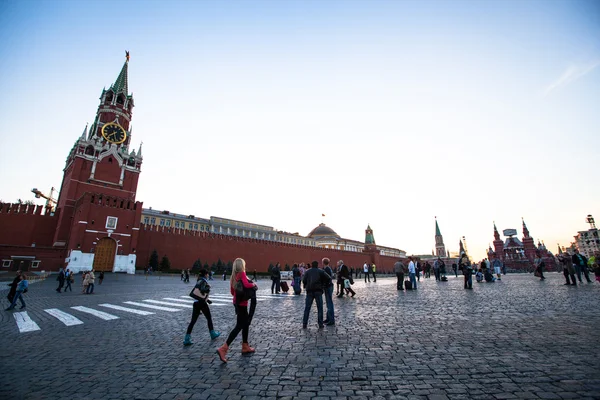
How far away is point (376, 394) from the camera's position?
3.11 meters

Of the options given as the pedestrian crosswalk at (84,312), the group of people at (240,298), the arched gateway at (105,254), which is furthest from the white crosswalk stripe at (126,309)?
the arched gateway at (105,254)

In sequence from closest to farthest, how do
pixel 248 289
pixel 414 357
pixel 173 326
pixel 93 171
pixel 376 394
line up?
pixel 376 394
pixel 414 357
pixel 248 289
pixel 173 326
pixel 93 171

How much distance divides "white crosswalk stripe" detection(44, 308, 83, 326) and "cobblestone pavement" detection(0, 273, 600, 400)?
42 centimetres

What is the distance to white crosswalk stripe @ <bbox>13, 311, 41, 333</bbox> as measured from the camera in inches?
283

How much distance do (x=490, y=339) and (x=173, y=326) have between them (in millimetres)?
6994

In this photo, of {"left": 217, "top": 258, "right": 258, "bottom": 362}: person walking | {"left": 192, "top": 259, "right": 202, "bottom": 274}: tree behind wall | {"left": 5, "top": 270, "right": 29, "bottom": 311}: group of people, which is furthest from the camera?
{"left": 192, "top": 259, "right": 202, "bottom": 274}: tree behind wall

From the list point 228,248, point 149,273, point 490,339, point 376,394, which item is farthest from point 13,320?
point 228,248

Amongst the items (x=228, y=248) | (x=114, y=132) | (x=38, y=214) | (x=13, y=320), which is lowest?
(x=13, y=320)

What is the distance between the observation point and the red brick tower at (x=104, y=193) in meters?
31.2

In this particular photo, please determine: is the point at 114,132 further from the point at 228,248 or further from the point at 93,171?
the point at 228,248

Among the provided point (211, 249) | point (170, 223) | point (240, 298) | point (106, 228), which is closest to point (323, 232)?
point (170, 223)

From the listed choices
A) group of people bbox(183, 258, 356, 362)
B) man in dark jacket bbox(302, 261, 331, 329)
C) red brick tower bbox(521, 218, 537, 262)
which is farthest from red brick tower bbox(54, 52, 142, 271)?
red brick tower bbox(521, 218, 537, 262)

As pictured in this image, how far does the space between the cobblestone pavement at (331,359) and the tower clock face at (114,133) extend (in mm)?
41730

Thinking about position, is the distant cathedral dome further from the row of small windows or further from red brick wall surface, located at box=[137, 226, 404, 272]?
the row of small windows
